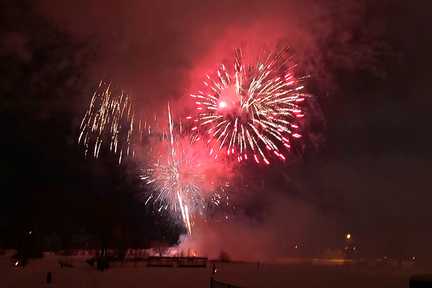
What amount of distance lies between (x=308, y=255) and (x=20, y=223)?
2616 inches

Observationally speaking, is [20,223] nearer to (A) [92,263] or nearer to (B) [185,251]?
(A) [92,263]

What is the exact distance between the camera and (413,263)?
6925 centimetres

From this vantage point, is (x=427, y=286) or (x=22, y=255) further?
(x=22, y=255)

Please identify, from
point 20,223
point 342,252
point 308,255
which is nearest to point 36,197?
point 20,223

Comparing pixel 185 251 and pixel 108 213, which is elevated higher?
pixel 108 213

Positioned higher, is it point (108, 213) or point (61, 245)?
point (108, 213)

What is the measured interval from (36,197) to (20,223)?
6.52 meters

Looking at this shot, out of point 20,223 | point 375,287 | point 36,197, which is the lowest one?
point 375,287

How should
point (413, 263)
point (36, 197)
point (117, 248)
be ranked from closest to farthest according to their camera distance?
point (36, 197) < point (117, 248) < point (413, 263)

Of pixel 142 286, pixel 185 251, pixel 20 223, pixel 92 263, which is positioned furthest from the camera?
pixel 185 251

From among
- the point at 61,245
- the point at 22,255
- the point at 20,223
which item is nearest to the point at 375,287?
the point at 22,255

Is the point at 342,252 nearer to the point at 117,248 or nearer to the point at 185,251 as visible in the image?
the point at 185,251

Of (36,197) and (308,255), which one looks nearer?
(36,197)

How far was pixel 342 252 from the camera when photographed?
273 ft
